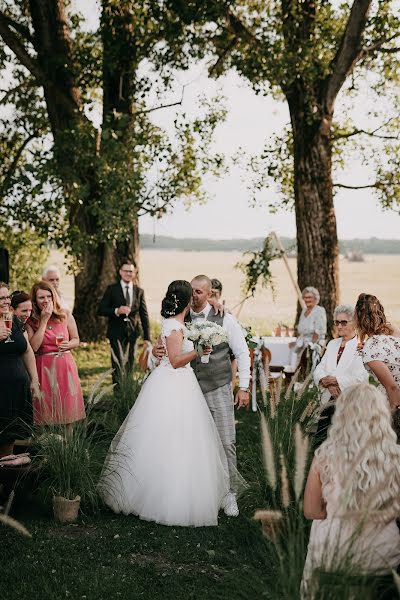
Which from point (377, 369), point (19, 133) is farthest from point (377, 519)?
point (19, 133)

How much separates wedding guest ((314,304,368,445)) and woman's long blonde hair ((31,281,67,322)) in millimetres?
2819

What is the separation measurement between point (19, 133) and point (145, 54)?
499 cm

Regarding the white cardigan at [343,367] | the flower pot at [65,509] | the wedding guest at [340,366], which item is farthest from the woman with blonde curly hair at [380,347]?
the flower pot at [65,509]

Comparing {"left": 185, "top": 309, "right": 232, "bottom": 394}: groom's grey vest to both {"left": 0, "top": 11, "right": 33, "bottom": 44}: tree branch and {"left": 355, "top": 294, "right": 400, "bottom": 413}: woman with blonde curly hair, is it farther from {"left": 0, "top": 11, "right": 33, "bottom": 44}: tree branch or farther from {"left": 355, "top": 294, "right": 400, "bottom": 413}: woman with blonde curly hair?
{"left": 0, "top": 11, "right": 33, "bottom": 44}: tree branch

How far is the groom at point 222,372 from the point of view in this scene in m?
6.63

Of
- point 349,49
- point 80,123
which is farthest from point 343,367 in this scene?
point 80,123

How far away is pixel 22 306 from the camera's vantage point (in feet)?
25.4

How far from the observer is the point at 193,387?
254 inches

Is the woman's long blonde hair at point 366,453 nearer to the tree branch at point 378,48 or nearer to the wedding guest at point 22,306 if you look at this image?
the wedding guest at point 22,306

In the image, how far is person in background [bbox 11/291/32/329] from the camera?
25.4 ft

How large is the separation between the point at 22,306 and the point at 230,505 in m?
2.92

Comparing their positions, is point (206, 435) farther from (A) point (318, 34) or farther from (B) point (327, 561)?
(A) point (318, 34)

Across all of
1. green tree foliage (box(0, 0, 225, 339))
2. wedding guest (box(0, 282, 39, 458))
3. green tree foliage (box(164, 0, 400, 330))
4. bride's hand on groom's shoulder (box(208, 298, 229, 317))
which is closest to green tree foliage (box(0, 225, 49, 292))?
green tree foliage (box(0, 0, 225, 339))

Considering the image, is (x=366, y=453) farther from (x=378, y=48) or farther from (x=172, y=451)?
(x=378, y=48)
